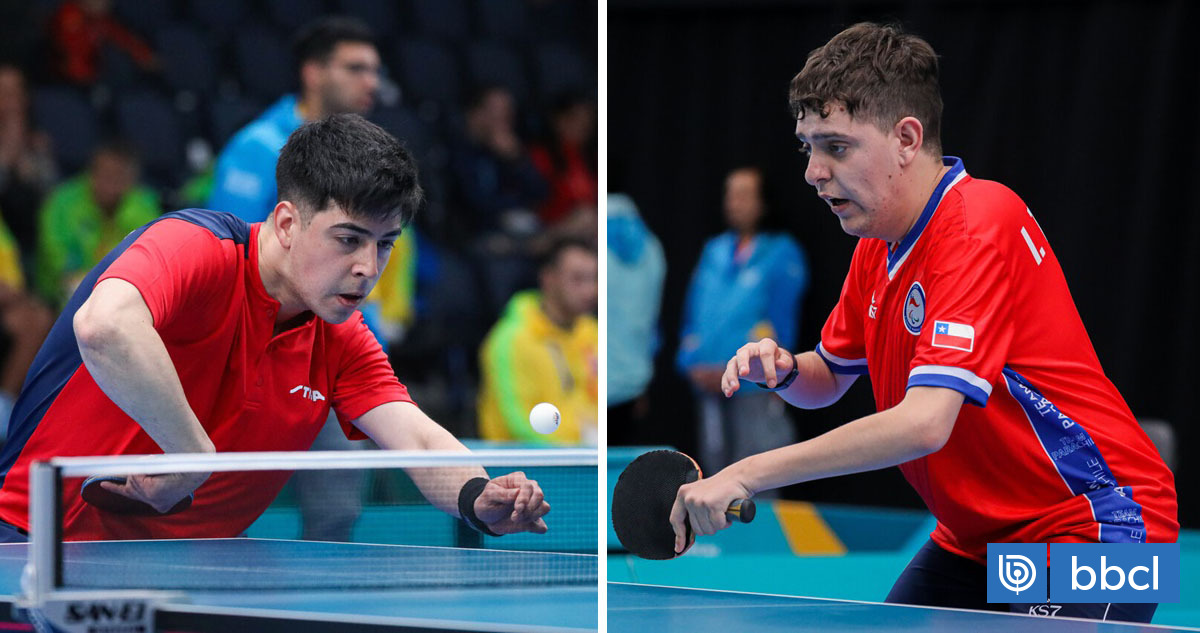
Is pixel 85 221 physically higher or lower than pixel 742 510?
higher

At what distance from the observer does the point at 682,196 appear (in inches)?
301

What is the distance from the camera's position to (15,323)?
651cm

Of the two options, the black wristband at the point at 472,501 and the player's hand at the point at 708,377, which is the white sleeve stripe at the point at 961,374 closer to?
the black wristband at the point at 472,501

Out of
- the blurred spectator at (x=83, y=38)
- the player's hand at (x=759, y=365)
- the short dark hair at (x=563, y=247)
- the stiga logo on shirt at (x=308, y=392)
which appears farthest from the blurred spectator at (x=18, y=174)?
the player's hand at (x=759, y=365)

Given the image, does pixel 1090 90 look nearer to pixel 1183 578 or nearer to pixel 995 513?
pixel 1183 578

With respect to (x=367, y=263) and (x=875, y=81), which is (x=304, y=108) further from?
(x=875, y=81)

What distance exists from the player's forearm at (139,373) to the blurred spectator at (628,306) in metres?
4.17

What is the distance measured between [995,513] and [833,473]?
1.47ft

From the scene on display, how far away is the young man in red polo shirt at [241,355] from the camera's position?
2240 mm

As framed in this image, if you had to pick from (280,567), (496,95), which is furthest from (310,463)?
(496,95)

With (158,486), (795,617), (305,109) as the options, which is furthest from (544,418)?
(305,109)

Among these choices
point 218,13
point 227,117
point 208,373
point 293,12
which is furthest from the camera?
point 293,12

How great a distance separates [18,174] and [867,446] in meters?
6.11

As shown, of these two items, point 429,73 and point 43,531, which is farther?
point 429,73
